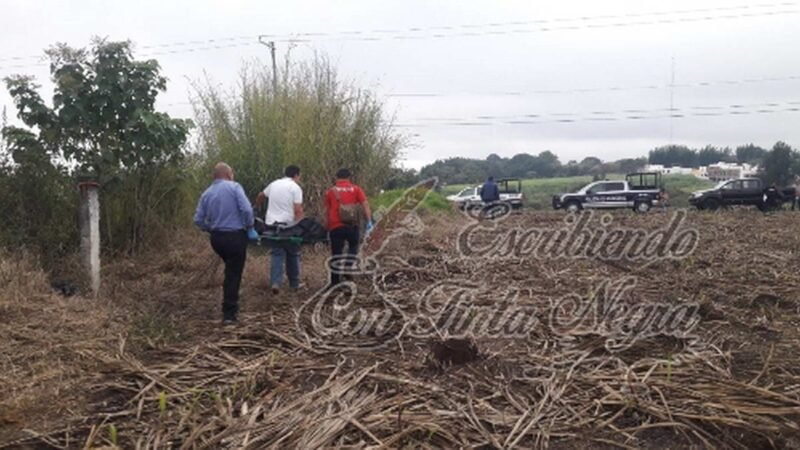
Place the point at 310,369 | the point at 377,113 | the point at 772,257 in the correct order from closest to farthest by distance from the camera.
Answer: the point at 310,369, the point at 772,257, the point at 377,113

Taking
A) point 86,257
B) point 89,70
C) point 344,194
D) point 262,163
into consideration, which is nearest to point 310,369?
point 344,194

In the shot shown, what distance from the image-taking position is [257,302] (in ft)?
27.1

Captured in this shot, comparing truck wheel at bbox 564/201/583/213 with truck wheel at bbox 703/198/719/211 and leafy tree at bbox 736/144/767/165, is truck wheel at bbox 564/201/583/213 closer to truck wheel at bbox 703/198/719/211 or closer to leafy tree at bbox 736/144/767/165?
truck wheel at bbox 703/198/719/211

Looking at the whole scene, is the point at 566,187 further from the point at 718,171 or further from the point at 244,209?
the point at 244,209

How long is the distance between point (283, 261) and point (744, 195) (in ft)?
87.3

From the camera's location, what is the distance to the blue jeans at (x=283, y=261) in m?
8.60

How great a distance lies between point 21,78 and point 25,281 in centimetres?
326

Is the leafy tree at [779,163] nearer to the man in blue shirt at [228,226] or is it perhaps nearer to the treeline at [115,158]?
the treeline at [115,158]

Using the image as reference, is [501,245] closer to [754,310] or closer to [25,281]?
[754,310]

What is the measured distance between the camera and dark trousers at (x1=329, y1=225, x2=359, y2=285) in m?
8.73

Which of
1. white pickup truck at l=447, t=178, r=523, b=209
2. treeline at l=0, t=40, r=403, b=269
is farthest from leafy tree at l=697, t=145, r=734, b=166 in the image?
treeline at l=0, t=40, r=403, b=269

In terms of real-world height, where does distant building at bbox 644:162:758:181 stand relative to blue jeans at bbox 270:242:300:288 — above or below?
above

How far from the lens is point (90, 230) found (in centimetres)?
852

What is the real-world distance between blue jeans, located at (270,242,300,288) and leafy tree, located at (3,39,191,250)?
2.76m
